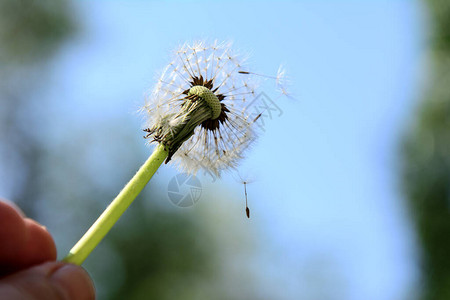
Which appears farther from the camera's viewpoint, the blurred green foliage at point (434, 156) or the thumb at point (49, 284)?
the blurred green foliage at point (434, 156)

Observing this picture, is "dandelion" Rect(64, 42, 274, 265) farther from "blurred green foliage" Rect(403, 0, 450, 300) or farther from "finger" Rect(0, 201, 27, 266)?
"blurred green foliage" Rect(403, 0, 450, 300)

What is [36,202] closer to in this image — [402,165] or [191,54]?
[402,165]

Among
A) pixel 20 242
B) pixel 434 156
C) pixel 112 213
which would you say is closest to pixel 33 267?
pixel 20 242

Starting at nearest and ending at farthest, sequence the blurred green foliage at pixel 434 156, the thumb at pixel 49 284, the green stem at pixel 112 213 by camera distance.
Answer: the thumb at pixel 49 284 < the green stem at pixel 112 213 < the blurred green foliage at pixel 434 156

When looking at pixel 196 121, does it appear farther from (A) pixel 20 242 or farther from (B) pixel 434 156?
(B) pixel 434 156

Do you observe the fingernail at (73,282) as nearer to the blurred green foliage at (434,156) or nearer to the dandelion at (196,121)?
the dandelion at (196,121)

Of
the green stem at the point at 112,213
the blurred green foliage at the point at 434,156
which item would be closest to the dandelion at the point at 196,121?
the green stem at the point at 112,213

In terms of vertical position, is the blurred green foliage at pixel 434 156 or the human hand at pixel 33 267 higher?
the blurred green foliage at pixel 434 156

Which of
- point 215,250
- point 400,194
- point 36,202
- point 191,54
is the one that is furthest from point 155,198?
point 191,54
